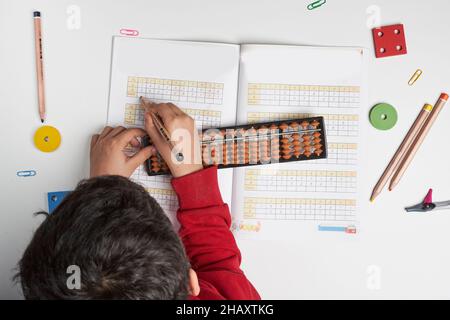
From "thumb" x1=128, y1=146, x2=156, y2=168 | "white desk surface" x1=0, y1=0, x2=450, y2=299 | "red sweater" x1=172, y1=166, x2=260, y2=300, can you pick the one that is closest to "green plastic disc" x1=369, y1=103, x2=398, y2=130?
"white desk surface" x1=0, y1=0, x2=450, y2=299

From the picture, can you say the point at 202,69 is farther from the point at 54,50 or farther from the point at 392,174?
the point at 392,174

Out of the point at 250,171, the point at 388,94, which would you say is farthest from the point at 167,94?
the point at 388,94

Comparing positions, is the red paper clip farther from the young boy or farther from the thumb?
the young boy

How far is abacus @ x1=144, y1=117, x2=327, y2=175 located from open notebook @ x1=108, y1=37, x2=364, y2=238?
0.07 feet

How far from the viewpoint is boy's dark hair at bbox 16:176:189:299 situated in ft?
1.89

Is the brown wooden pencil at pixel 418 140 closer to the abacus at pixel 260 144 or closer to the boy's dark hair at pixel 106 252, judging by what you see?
the abacus at pixel 260 144

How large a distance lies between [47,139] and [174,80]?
1.01ft

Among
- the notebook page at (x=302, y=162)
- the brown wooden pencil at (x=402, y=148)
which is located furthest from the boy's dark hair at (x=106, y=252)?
the brown wooden pencil at (x=402, y=148)

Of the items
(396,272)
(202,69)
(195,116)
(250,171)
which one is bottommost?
(396,272)

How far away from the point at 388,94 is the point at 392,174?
17 cm

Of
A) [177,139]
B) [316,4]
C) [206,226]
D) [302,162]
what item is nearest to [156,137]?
[177,139]

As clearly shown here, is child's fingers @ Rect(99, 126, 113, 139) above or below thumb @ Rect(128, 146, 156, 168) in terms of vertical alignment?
above

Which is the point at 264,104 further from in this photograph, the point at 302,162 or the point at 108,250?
the point at 108,250

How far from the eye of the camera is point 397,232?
956mm
